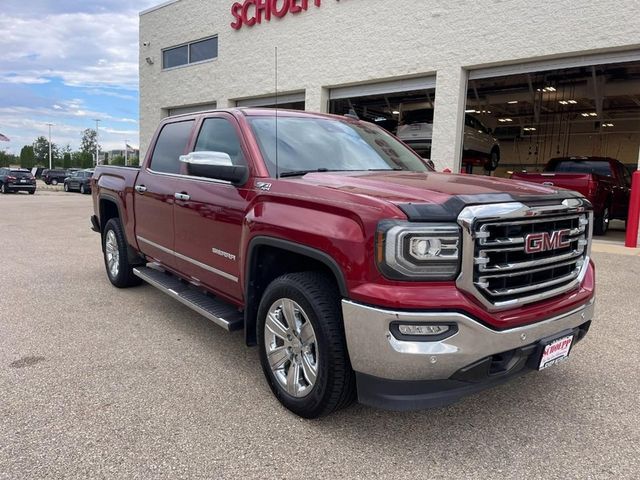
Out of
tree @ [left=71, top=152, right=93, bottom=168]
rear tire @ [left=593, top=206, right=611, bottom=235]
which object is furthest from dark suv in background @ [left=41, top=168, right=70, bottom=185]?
rear tire @ [left=593, top=206, right=611, bottom=235]

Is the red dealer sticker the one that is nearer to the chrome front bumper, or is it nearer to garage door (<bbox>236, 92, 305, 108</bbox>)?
the chrome front bumper

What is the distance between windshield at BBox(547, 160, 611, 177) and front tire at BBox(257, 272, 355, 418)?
35.6 ft

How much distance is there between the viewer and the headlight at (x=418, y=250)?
95.0 inches

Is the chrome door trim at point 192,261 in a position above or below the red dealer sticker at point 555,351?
above

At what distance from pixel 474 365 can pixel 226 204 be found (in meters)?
2.05

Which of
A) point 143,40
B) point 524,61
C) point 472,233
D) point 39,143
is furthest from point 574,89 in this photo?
point 39,143

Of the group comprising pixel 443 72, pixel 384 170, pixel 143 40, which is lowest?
pixel 384 170

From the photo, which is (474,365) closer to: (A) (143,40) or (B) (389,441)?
(B) (389,441)

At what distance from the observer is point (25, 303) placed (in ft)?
17.6

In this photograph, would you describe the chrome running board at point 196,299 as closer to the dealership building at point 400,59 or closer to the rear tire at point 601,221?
the dealership building at point 400,59

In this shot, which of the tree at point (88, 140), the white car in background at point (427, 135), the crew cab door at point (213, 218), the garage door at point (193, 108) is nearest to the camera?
the crew cab door at point (213, 218)

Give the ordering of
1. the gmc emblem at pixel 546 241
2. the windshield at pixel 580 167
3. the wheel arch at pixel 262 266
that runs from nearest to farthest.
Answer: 1. the gmc emblem at pixel 546 241
2. the wheel arch at pixel 262 266
3. the windshield at pixel 580 167

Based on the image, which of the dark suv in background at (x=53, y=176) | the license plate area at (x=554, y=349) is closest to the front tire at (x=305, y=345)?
the license plate area at (x=554, y=349)

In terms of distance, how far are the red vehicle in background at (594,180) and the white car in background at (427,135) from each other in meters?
3.02
